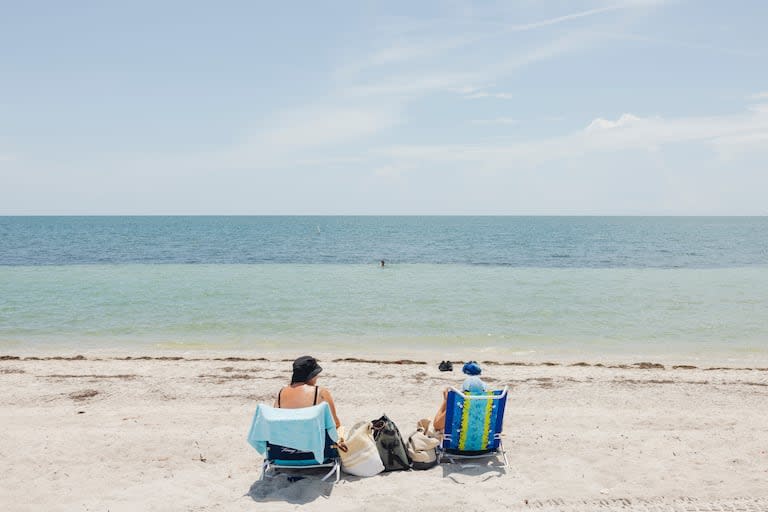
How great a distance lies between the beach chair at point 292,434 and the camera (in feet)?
20.6

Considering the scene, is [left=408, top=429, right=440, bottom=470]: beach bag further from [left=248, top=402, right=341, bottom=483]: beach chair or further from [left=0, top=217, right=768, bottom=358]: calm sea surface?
[left=0, top=217, right=768, bottom=358]: calm sea surface

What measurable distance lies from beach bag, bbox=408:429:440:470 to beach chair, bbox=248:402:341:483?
1263 millimetres

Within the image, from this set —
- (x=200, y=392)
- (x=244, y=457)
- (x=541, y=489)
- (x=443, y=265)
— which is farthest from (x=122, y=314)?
(x=443, y=265)

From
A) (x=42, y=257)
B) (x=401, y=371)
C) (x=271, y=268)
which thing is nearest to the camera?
(x=401, y=371)

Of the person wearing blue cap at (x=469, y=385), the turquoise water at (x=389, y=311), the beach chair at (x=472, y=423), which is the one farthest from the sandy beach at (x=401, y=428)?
the turquoise water at (x=389, y=311)

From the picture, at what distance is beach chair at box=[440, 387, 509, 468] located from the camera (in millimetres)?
6941

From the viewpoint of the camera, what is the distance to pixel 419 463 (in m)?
7.12

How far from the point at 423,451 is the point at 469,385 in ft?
3.61

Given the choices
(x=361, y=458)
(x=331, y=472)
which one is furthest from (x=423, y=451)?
(x=331, y=472)

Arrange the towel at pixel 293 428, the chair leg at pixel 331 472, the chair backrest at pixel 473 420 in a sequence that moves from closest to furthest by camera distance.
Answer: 1. the towel at pixel 293 428
2. the chair leg at pixel 331 472
3. the chair backrest at pixel 473 420

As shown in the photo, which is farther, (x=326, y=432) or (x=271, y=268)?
(x=271, y=268)

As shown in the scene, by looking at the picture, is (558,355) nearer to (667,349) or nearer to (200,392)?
(667,349)

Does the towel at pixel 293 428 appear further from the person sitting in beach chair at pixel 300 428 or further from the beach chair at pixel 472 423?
the beach chair at pixel 472 423

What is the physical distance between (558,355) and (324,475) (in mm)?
10247
